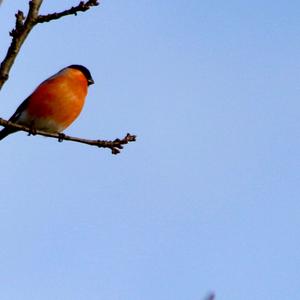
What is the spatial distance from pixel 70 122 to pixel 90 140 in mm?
3012

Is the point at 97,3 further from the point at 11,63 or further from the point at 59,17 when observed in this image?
the point at 11,63

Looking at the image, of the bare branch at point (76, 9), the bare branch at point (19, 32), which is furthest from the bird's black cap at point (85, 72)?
the bare branch at point (19, 32)

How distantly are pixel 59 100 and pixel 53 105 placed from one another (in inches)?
5.7

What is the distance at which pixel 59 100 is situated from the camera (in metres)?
7.74

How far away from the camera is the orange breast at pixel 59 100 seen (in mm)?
7480

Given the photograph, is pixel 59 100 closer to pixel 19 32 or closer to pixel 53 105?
pixel 53 105

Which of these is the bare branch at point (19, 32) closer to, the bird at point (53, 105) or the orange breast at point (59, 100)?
the bird at point (53, 105)

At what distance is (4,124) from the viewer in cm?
417

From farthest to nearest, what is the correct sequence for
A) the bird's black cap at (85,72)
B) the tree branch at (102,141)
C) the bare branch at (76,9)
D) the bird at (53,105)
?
the bird's black cap at (85,72), the bird at (53,105), the tree branch at (102,141), the bare branch at (76,9)

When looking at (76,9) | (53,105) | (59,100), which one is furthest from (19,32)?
(59,100)

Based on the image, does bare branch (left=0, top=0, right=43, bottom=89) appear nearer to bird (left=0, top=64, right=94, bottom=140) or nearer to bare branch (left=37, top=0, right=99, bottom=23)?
bare branch (left=37, top=0, right=99, bottom=23)

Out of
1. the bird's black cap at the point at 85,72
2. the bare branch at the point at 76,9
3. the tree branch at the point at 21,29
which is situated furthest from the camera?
the bird's black cap at the point at 85,72

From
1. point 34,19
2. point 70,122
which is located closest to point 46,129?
point 70,122

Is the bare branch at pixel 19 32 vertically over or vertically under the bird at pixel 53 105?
under
